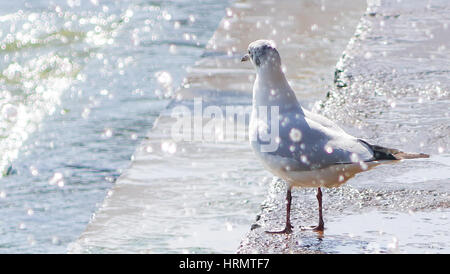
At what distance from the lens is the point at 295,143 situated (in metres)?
3.94

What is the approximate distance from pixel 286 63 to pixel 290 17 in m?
1.56

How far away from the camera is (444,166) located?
4.76m

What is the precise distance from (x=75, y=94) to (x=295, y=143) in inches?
149

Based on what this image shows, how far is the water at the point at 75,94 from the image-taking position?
5375mm

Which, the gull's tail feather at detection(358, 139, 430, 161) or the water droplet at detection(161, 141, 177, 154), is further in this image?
the water droplet at detection(161, 141, 177, 154)

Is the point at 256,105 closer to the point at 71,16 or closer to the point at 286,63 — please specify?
the point at 286,63

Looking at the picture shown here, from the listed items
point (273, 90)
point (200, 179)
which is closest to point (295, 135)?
point (273, 90)

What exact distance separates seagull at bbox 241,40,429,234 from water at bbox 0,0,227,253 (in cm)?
147

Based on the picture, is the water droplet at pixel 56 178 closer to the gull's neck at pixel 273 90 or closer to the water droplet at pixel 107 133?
the water droplet at pixel 107 133

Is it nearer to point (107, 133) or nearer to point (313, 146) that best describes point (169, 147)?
point (107, 133)

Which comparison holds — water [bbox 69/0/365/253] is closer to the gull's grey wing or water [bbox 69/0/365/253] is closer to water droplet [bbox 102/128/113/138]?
water droplet [bbox 102/128/113/138]

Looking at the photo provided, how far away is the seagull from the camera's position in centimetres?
387

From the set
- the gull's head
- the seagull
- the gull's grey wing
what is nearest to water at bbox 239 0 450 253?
the seagull
